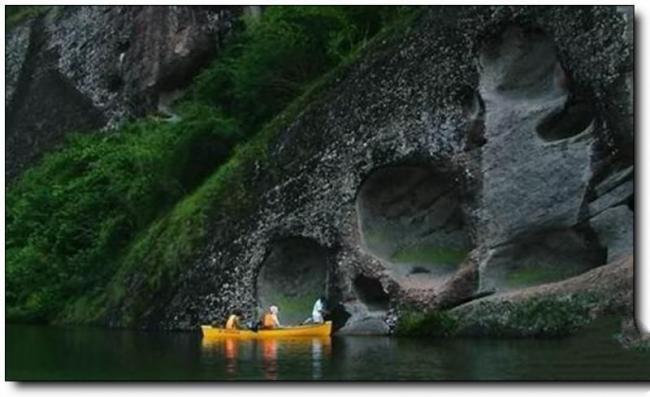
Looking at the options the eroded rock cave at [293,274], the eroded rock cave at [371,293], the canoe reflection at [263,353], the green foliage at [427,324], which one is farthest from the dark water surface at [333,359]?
the eroded rock cave at [293,274]

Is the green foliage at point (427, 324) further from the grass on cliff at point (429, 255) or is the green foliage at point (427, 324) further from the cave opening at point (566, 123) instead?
the cave opening at point (566, 123)

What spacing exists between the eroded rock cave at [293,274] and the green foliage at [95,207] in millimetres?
3829

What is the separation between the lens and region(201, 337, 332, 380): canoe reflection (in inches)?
453

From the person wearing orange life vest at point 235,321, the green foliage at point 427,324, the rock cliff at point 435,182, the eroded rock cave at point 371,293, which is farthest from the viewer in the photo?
the eroded rock cave at point 371,293

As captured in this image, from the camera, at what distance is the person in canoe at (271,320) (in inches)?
598

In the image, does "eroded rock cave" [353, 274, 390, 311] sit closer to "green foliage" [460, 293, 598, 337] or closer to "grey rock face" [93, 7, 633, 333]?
"grey rock face" [93, 7, 633, 333]

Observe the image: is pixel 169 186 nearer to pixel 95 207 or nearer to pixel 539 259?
pixel 95 207

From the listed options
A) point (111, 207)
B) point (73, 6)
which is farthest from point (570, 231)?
point (73, 6)

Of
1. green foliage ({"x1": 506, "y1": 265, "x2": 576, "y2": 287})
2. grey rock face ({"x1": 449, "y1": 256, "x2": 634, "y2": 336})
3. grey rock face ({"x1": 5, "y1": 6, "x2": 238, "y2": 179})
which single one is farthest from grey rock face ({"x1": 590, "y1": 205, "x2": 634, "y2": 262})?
grey rock face ({"x1": 5, "y1": 6, "x2": 238, "y2": 179})

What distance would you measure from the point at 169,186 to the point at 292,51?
10.1 feet

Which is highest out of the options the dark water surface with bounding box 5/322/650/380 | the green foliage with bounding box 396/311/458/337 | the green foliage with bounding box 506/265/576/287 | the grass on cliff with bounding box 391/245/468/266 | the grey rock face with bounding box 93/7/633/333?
the grey rock face with bounding box 93/7/633/333

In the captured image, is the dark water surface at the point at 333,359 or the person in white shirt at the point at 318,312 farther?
the person in white shirt at the point at 318,312

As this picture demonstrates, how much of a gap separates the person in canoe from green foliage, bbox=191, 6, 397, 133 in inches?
203

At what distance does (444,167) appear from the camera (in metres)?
16.4
